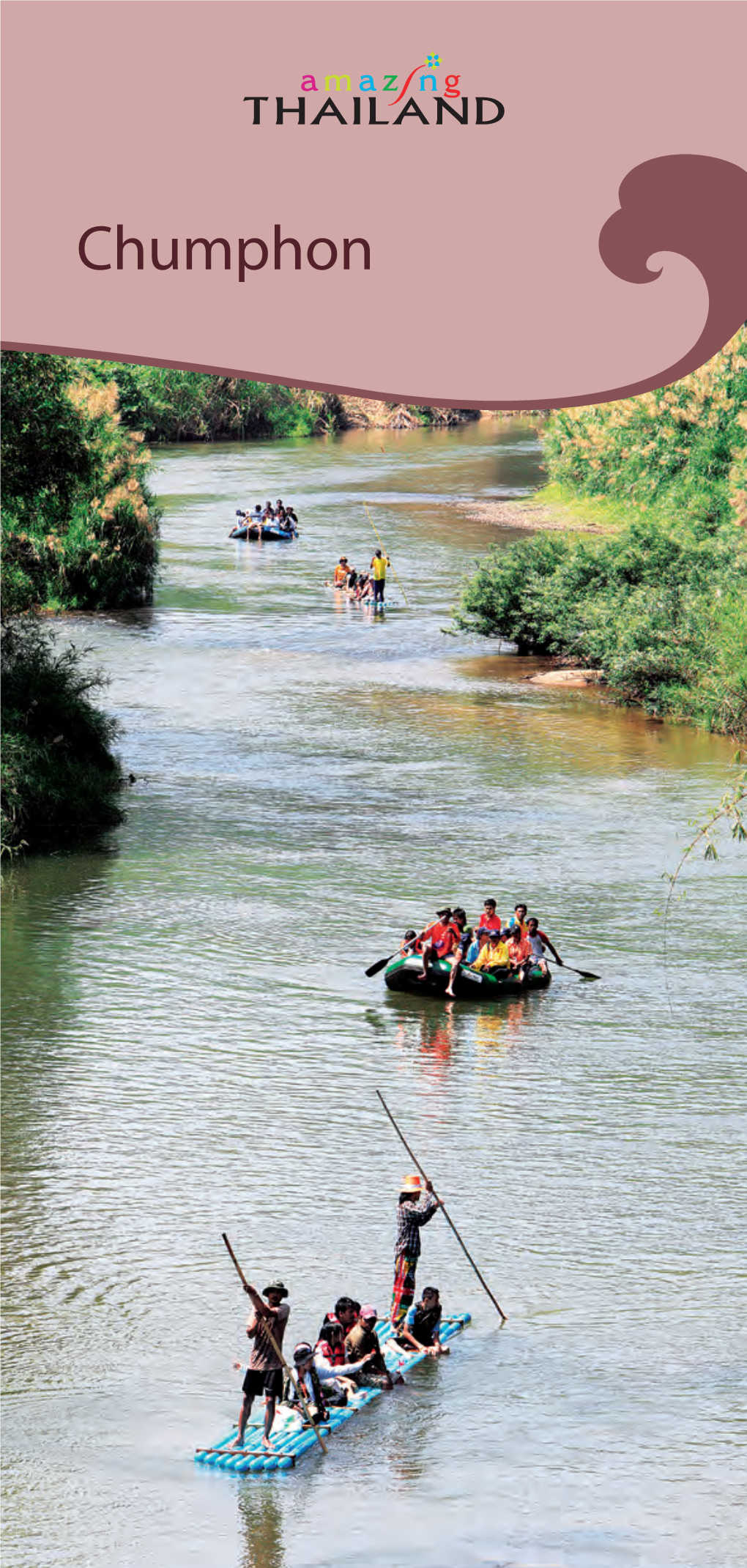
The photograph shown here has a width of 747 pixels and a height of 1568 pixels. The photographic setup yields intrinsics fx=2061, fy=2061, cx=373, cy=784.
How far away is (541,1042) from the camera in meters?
28.5

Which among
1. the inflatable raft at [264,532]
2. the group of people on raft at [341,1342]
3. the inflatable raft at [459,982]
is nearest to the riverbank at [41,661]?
the inflatable raft at [459,982]

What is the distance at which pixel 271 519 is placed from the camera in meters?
73.0

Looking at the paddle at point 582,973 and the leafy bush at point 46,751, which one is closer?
the paddle at point 582,973

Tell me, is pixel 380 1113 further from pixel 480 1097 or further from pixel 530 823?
pixel 530 823

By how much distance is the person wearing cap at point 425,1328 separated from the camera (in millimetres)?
18922

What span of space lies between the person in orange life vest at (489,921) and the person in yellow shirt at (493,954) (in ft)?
0.47

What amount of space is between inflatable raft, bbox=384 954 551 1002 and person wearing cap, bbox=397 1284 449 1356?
10914 mm

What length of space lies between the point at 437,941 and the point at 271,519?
44.9 meters

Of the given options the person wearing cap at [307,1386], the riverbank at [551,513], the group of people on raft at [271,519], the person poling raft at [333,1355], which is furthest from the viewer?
the riverbank at [551,513]

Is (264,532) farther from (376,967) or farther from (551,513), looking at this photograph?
(376,967)

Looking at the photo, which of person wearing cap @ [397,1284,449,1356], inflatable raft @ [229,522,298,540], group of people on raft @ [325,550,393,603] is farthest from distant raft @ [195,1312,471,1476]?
inflatable raft @ [229,522,298,540]

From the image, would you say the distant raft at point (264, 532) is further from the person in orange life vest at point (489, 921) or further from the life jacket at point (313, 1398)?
the life jacket at point (313, 1398)

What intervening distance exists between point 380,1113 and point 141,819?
15.0 meters

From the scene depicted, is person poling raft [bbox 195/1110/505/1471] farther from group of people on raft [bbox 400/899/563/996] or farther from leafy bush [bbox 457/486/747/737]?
leafy bush [bbox 457/486/747/737]
